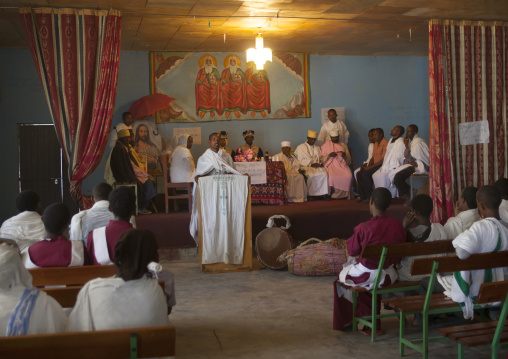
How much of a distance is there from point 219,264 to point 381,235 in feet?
10.7

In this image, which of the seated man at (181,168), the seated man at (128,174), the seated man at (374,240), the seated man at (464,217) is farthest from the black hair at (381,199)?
the seated man at (181,168)

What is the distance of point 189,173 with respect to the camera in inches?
378

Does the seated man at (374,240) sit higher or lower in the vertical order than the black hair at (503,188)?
lower

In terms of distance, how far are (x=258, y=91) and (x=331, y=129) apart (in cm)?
174

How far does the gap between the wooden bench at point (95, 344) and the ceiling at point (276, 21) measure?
589 cm

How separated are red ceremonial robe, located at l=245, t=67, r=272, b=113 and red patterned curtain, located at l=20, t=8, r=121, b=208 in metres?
5.05

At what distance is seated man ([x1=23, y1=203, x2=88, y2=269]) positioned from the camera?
12.1 ft

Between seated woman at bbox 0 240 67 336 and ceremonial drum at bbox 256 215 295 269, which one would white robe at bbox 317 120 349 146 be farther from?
seated woman at bbox 0 240 67 336

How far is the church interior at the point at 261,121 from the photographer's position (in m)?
5.00

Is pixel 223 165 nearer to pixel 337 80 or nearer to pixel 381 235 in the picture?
pixel 381 235

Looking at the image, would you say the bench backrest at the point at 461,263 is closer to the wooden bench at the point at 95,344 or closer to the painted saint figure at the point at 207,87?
the wooden bench at the point at 95,344

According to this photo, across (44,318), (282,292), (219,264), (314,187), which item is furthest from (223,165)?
(44,318)

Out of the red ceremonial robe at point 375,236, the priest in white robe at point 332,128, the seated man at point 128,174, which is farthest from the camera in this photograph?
the priest in white robe at point 332,128

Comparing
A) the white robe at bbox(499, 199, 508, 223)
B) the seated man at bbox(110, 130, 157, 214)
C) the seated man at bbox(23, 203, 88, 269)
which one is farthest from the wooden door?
the white robe at bbox(499, 199, 508, 223)
